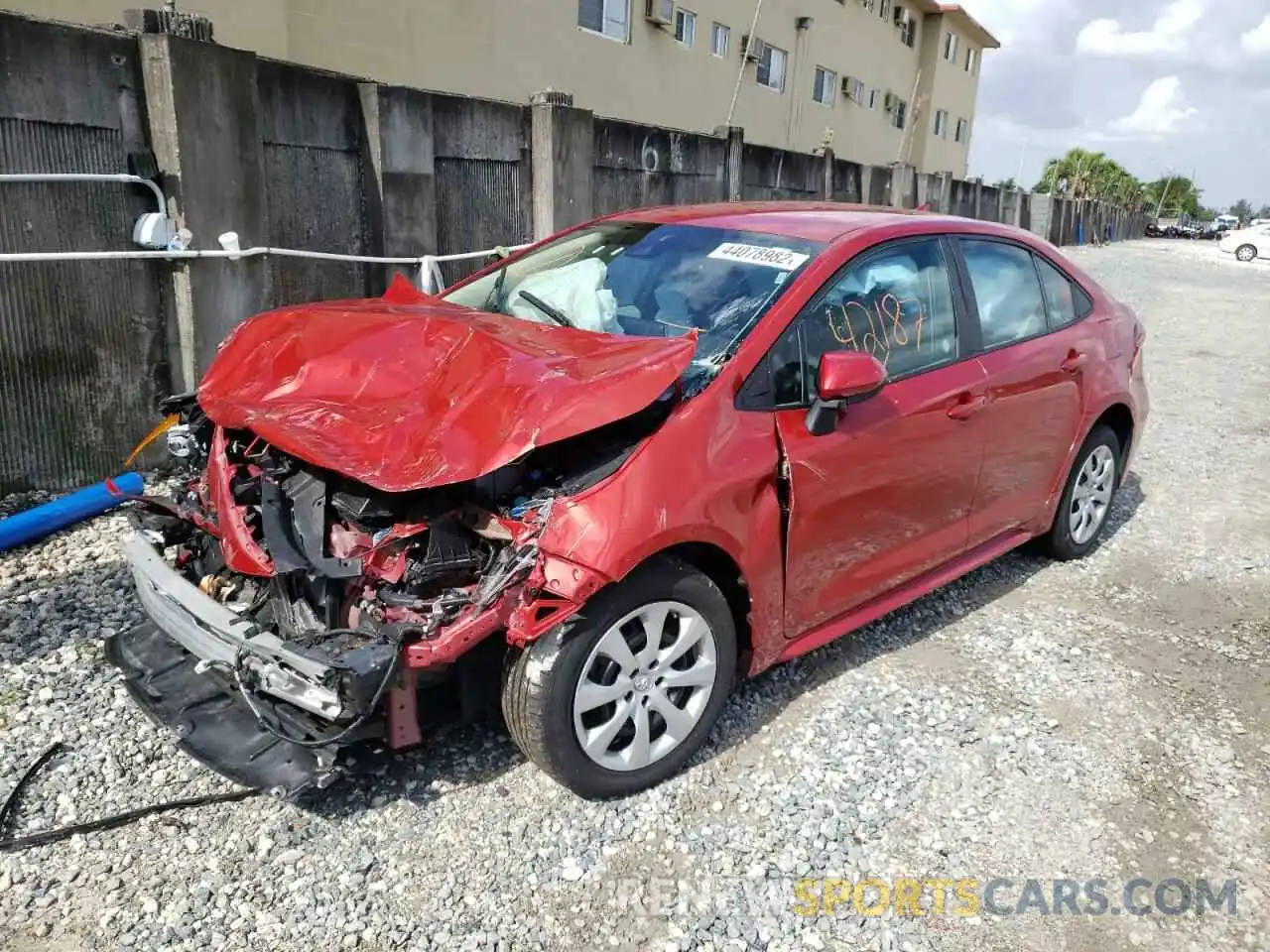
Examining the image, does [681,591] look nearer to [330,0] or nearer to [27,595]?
[27,595]

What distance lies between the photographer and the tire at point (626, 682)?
8.89 feet

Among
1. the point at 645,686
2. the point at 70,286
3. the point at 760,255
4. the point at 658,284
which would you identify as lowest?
the point at 645,686

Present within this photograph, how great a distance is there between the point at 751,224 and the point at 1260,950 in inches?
114

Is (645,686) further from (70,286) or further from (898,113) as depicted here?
(898,113)

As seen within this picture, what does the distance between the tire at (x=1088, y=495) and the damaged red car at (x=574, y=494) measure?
1.08 metres

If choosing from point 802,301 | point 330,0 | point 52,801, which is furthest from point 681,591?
point 330,0

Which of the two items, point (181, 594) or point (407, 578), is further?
point (181, 594)

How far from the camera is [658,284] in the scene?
3639mm

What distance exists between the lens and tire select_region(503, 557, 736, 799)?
2.71 meters

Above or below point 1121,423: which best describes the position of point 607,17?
above

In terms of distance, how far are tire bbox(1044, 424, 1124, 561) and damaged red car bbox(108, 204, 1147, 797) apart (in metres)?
1.08

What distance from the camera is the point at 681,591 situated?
114 inches

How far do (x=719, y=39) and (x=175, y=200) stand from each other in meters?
17.3

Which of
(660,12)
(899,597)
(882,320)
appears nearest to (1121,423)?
(899,597)
